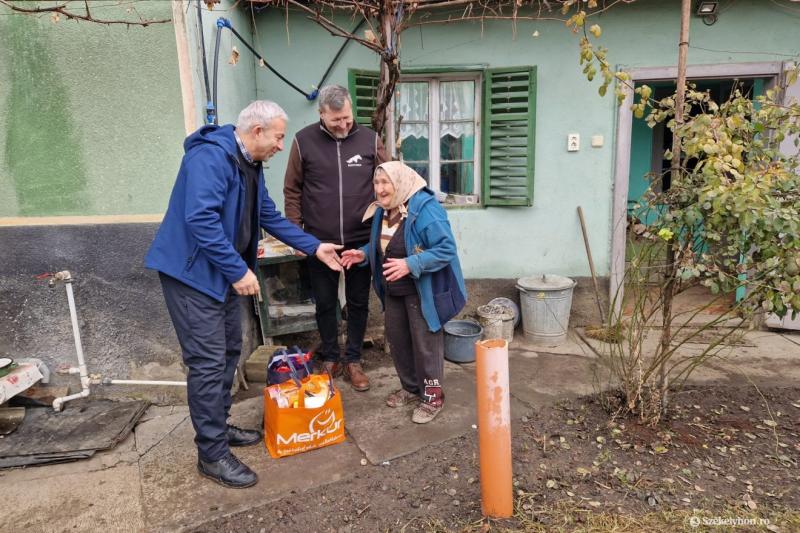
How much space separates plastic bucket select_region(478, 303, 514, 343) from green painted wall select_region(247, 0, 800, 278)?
764 millimetres

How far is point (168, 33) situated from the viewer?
3350 millimetres

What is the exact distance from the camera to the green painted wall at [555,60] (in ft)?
15.8

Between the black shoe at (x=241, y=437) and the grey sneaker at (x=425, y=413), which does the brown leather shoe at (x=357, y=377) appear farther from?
the black shoe at (x=241, y=437)

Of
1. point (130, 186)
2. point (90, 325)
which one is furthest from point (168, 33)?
point (90, 325)

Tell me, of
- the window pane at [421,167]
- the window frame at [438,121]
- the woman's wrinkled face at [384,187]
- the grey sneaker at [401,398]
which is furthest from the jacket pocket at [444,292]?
the window pane at [421,167]

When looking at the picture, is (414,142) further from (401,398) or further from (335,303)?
(401,398)

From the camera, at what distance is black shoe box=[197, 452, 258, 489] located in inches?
106

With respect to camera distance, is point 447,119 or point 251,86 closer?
point 251,86

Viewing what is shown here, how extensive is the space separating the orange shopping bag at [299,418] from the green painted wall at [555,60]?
2.45 m

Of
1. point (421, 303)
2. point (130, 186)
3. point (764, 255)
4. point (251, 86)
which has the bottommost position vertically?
point (421, 303)

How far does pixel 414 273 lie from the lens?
3.02 m

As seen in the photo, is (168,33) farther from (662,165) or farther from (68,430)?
(662,165)

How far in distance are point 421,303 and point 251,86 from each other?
2.87m

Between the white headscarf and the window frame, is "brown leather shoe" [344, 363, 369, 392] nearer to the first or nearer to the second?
the white headscarf
